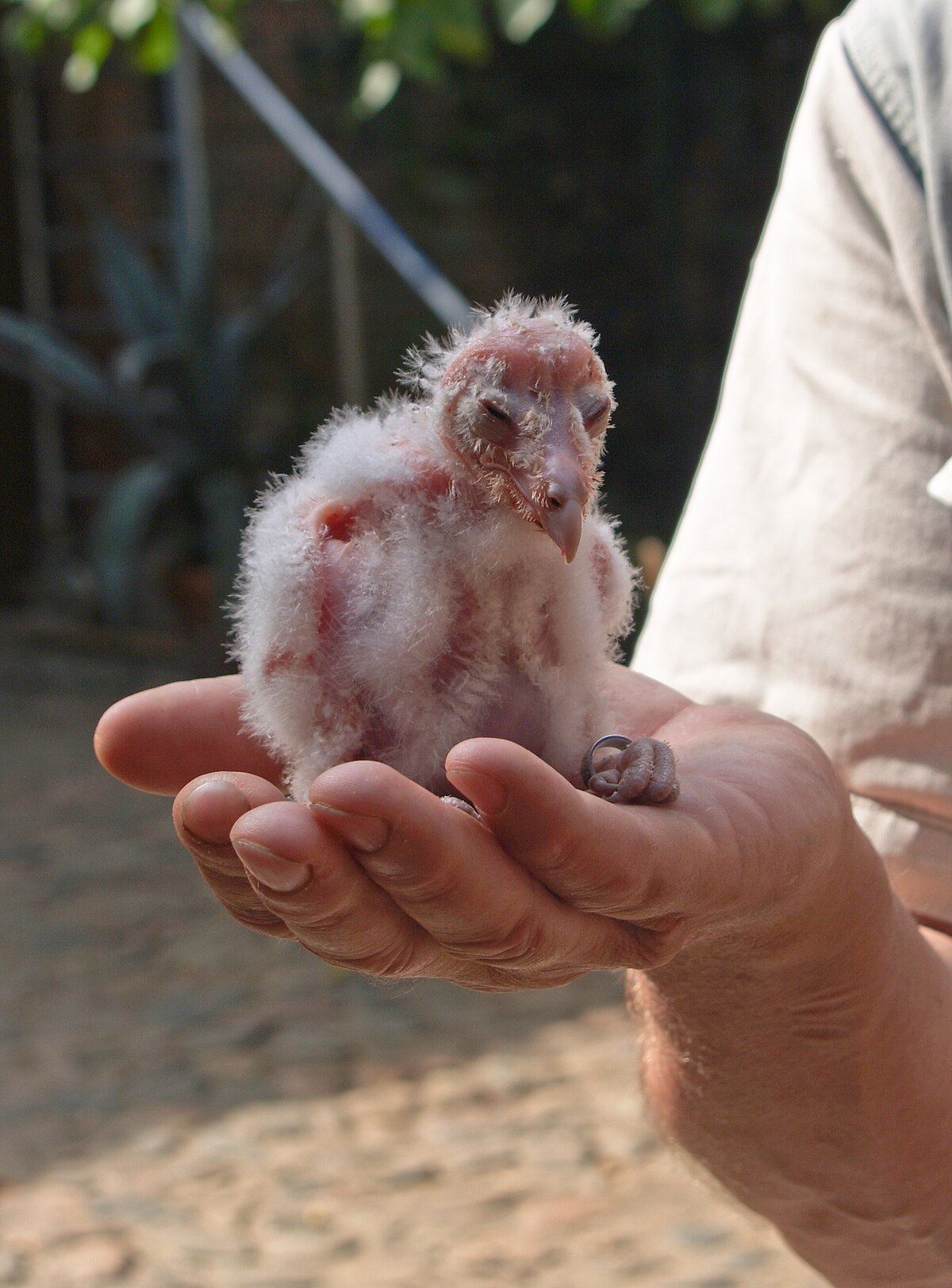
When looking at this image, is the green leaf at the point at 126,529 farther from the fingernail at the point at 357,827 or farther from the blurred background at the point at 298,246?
the fingernail at the point at 357,827

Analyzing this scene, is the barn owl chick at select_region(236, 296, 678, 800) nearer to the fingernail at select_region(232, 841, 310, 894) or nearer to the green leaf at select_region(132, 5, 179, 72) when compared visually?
the fingernail at select_region(232, 841, 310, 894)

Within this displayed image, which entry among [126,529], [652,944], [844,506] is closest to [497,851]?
[652,944]

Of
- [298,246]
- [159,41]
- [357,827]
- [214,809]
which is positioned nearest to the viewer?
[357,827]

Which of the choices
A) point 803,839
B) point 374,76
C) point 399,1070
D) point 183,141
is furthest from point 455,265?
point 803,839

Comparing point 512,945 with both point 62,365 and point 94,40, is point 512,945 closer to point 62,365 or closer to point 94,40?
point 94,40

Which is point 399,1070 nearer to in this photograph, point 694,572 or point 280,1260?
point 280,1260
